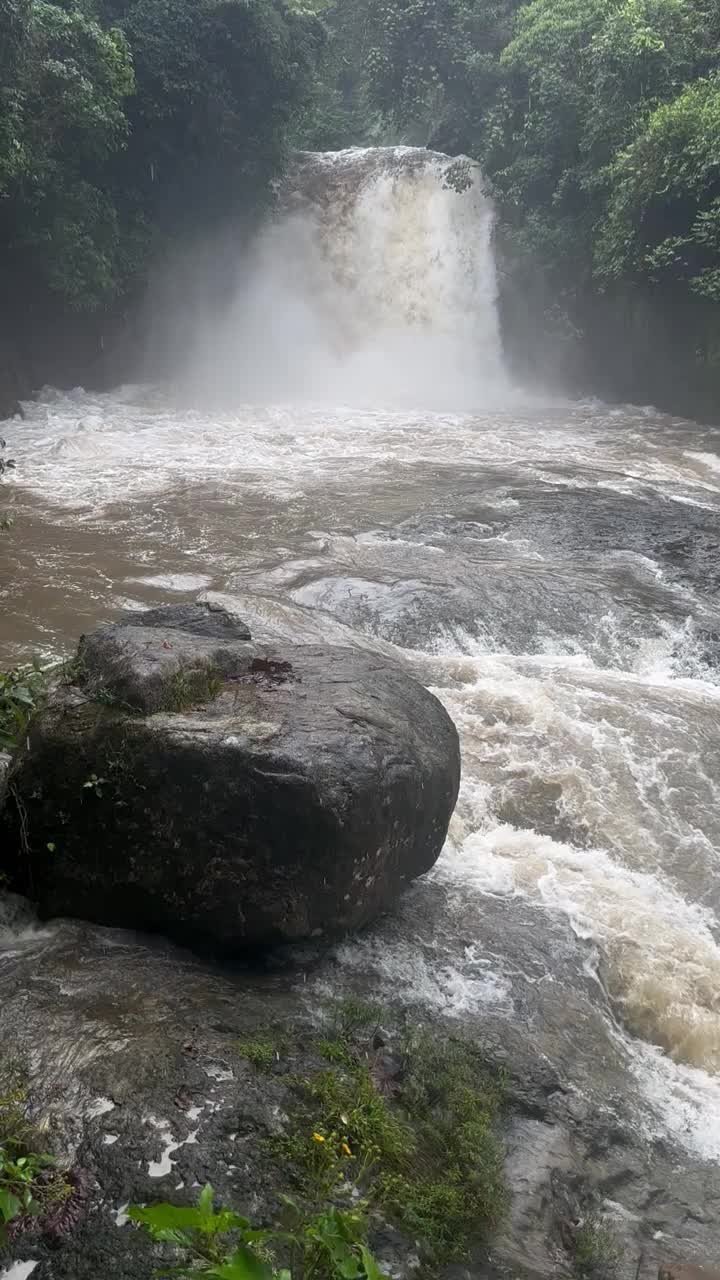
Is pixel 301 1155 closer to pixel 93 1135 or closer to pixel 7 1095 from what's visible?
pixel 93 1135

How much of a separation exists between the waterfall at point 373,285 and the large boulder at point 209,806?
1675 cm

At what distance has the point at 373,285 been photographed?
70.5 ft

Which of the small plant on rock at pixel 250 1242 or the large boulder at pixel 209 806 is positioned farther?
the large boulder at pixel 209 806

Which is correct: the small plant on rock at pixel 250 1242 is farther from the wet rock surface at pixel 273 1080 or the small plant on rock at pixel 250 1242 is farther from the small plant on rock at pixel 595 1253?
the small plant on rock at pixel 595 1253

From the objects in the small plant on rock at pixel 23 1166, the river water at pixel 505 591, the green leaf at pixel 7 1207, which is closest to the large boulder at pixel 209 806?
the river water at pixel 505 591

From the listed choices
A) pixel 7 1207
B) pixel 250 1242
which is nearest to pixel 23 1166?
pixel 7 1207

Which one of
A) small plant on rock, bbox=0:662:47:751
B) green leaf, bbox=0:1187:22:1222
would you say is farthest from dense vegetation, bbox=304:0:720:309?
green leaf, bbox=0:1187:22:1222

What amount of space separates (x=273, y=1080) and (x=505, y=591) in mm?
5717

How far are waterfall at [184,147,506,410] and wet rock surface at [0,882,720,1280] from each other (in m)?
17.4

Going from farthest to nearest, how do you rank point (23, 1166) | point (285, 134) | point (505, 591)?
point (285, 134), point (505, 591), point (23, 1166)

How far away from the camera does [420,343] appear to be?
21359 millimetres

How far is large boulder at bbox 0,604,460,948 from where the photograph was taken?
402 cm

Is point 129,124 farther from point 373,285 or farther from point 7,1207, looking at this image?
point 7,1207

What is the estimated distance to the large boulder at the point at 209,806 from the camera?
4016 mm
